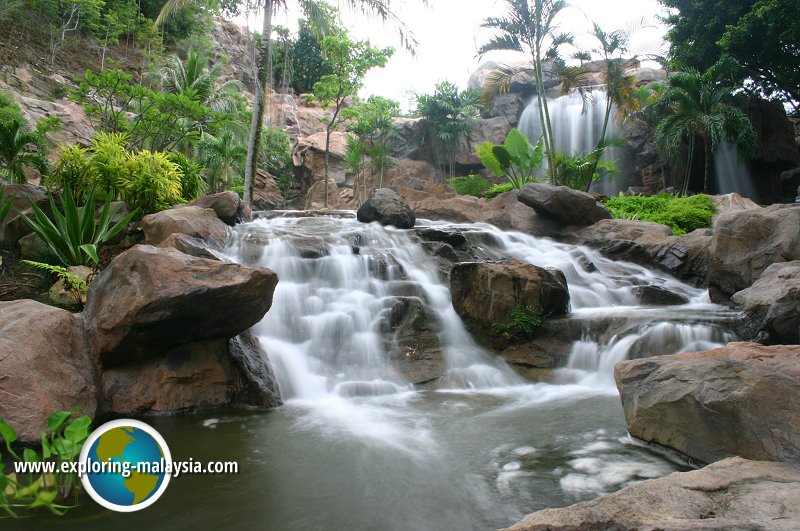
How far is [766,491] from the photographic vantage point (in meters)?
2.14

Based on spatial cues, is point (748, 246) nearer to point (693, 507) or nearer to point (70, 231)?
point (693, 507)

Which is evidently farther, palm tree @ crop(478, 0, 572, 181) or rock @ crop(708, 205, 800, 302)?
palm tree @ crop(478, 0, 572, 181)

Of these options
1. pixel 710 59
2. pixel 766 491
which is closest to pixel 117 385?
pixel 766 491

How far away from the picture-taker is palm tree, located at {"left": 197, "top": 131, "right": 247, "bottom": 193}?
63.9ft

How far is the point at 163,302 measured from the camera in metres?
4.46

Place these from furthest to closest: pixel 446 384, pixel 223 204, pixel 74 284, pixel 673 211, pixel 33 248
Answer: pixel 673 211 < pixel 223 204 < pixel 33 248 < pixel 74 284 < pixel 446 384

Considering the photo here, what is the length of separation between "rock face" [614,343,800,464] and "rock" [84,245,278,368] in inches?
131

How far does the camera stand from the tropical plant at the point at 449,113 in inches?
1057

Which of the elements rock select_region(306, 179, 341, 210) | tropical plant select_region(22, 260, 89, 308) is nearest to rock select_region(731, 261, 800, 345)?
tropical plant select_region(22, 260, 89, 308)

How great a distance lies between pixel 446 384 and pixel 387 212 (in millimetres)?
6221

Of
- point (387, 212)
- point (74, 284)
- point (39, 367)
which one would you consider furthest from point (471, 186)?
point (39, 367)

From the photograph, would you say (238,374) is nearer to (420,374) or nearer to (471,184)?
(420,374)

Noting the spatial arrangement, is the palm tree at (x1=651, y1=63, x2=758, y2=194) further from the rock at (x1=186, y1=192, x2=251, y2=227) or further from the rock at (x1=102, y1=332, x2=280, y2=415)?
the rock at (x1=102, y1=332, x2=280, y2=415)

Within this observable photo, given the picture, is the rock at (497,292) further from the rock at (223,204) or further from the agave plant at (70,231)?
the rock at (223,204)
